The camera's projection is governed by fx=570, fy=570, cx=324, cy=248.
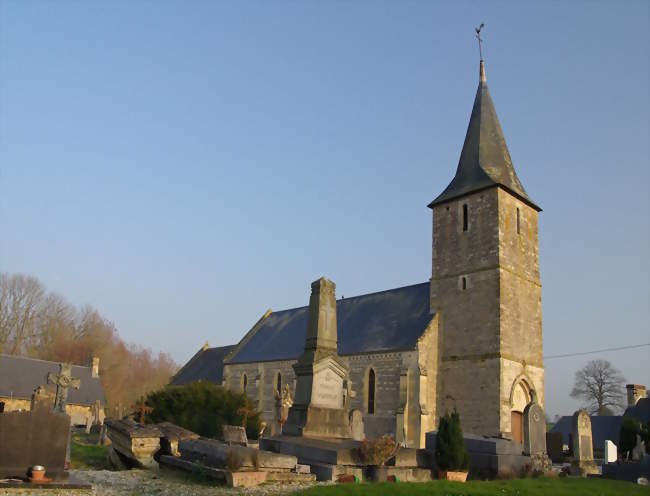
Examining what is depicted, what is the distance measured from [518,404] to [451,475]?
13.7 m

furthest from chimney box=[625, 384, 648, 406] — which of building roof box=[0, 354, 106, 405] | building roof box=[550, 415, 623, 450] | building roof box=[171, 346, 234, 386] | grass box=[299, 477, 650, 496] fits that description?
building roof box=[0, 354, 106, 405]

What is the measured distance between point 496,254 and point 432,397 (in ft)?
22.5

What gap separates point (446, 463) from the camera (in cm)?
1204

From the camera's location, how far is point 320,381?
46.0 feet

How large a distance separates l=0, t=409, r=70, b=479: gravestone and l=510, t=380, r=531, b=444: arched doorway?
1898 centimetres

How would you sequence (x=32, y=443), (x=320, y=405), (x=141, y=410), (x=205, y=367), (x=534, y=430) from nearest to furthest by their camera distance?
1. (x=32, y=443)
2. (x=320, y=405)
3. (x=534, y=430)
4. (x=141, y=410)
5. (x=205, y=367)

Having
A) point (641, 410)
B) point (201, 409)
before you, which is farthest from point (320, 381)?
point (641, 410)

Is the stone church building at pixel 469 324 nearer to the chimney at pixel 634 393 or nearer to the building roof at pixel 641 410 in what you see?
the building roof at pixel 641 410

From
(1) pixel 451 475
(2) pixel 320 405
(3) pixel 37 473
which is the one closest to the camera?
(3) pixel 37 473

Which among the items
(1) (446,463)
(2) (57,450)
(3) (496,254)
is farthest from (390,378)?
(2) (57,450)

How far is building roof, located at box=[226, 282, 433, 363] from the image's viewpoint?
27.0 metres

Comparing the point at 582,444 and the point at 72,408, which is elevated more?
the point at 582,444

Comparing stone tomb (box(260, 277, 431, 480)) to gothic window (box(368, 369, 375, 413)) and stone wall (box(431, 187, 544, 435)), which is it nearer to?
stone wall (box(431, 187, 544, 435))

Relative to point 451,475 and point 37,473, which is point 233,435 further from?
point 37,473
